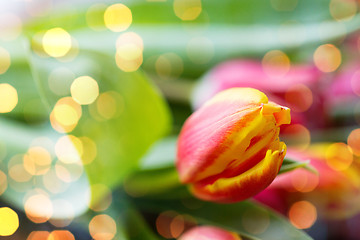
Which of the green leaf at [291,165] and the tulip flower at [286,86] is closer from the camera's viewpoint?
the green leaf at [291,165]

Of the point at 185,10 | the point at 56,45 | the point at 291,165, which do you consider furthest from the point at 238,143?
the point at 185,10

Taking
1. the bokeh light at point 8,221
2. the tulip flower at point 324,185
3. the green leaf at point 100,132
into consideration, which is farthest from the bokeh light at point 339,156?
the bokeh light at point 8,221

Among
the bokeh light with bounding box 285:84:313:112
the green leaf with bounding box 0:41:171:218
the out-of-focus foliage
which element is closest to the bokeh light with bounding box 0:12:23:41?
the out-of-focus foliage

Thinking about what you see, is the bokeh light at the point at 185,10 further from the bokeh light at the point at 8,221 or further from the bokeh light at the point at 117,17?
the bokeh light at the point at 8,221

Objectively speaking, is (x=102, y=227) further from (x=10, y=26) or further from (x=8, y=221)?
(x=10, y=26)

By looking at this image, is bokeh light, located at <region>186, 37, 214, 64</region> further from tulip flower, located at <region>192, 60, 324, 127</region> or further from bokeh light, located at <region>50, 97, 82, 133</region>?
bokeh light, located at <region>50, 97, 82, 133</region>

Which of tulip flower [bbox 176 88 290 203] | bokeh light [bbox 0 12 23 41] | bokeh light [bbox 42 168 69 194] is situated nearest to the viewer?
tulip flower [bbox 176 88 290 203]
